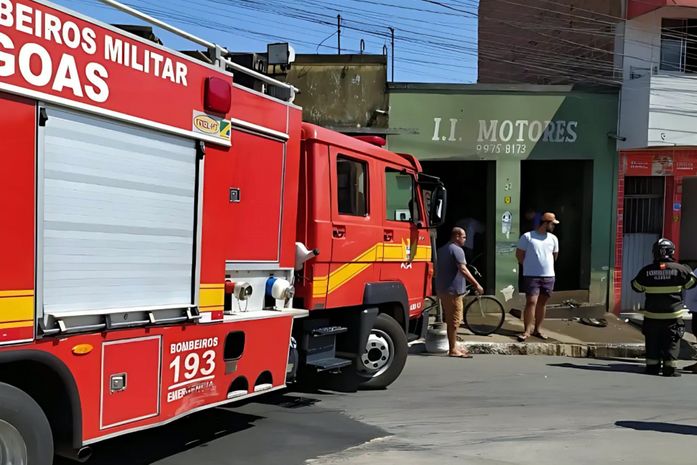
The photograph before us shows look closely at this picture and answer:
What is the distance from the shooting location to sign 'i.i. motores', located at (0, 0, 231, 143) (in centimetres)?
343

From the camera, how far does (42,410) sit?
3.80 m

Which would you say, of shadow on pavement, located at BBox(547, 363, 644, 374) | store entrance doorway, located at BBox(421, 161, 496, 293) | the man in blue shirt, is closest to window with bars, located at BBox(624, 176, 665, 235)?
store entrance doorway, located at BBox(421, 161, 496, 293)

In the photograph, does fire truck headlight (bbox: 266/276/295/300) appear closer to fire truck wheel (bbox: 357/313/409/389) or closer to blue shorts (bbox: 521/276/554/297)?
fire truck wheel (bbox: 357/313/409/389)

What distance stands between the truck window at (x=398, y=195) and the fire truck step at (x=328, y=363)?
1613 mm

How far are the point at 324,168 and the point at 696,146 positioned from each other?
10516mm

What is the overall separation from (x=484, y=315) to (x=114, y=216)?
8.63m

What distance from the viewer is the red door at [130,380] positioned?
3.99m

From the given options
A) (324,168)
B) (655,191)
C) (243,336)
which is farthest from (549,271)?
(243,336)

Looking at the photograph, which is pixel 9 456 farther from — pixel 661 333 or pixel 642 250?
pixel 642 250

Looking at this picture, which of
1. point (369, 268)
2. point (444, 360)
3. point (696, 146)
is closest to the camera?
point (369, 268)

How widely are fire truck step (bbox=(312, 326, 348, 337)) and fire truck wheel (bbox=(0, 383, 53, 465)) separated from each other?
2.95 meters

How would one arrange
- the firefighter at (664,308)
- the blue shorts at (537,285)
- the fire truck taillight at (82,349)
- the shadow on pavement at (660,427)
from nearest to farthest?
→ the fire truck taillight at (82,349)
the shadow on pavement at (660,427)
the firefighter at (664,308)
the blue shorts at (537,285)

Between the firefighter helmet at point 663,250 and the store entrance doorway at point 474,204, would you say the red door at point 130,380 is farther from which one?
the store entrance doorway at point 474,204

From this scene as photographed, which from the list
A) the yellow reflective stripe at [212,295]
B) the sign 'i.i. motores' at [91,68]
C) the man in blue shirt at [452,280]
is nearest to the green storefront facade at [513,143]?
the man in blue shirt at [452,280]
